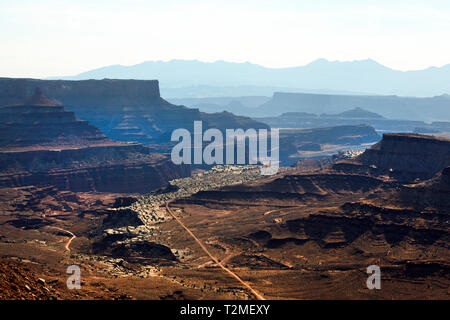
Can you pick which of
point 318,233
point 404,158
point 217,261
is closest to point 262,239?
point 318,233

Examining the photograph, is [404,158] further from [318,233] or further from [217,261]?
[217,261]

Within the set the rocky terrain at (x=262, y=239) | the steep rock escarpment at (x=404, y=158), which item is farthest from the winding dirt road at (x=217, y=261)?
the steep rock escarpment at (x=404, y=158)

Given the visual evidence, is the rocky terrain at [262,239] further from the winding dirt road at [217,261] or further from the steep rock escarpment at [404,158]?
the steep rock escarpment at [404,158]

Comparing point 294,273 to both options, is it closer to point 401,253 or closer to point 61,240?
point 401,253

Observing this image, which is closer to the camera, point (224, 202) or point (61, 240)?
point (61, 240)

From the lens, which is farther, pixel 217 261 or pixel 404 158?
pixel 404 158

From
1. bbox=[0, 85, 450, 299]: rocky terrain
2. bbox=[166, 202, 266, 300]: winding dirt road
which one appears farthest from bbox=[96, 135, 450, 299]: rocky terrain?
bbox=[166, 202, 266, 300]: winding dirt road
